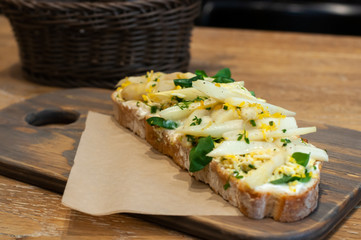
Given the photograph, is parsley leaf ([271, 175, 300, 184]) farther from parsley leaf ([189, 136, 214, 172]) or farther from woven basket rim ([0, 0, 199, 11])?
woven basket rim ([0, 0, 199, 11])

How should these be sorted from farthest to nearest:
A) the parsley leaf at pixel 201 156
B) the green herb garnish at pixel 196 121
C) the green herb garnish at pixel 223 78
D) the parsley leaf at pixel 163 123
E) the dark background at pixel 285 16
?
the dark background at pixel 285 16 < the green herb garnish at pixel 223 78 < the parsley leaf at pixel 163 123 < the green herb garnish at pixel 196 121 < the parsley leaf at pixel 201 156

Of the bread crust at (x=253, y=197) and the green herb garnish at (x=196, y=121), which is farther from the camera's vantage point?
the green herb garnish at (x=196, y=121)

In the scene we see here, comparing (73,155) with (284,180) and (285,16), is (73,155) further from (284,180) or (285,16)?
(285,16)

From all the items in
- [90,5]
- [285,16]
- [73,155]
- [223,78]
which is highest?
[90,5]

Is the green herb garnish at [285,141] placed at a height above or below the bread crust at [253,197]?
above

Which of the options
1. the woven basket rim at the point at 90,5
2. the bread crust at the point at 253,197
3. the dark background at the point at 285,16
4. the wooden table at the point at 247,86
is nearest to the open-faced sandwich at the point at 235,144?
the bread crust at the point at 253,197

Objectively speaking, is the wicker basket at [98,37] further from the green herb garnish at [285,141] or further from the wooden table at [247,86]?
the green herb garnish at [285,141]

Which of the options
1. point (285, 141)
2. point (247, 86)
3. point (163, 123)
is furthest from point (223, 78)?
point (247, 86)
